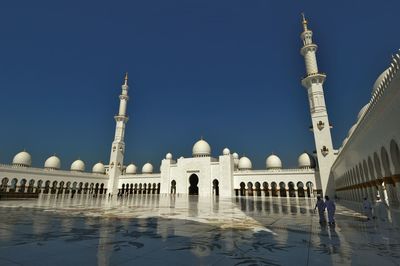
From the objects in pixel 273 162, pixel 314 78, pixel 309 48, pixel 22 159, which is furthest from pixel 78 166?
pixel 309 48

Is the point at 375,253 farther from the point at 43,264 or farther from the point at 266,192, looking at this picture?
the point at 266,192

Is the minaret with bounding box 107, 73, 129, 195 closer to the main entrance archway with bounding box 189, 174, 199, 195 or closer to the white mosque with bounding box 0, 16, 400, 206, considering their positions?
the white mosque with bounding box 0, 16, 400, 206

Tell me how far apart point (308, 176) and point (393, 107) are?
26574 millimetres

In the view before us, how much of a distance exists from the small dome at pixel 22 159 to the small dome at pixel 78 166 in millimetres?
7025

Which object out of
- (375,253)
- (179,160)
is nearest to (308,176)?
(179,160)

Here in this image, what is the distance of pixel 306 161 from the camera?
113 feet

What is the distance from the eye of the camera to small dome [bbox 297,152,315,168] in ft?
113

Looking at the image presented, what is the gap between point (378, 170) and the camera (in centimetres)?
1095

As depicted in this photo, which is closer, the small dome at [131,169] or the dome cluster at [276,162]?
the dome cluster at [276,162]

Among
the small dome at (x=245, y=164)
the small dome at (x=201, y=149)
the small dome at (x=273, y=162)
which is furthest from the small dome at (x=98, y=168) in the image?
the small dome at (x=273, y=162)

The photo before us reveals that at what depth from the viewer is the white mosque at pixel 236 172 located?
1639 centimetres

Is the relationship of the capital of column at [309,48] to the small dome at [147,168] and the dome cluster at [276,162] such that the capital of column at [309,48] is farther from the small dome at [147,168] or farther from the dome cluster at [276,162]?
the small dome at [147,168]

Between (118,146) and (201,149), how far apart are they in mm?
14703

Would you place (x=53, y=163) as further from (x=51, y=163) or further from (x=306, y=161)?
(x=306, y=161)
